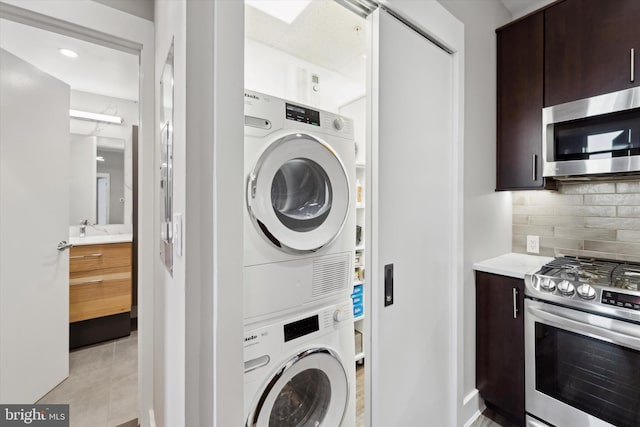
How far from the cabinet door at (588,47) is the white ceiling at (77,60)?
3.09m

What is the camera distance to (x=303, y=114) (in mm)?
1295

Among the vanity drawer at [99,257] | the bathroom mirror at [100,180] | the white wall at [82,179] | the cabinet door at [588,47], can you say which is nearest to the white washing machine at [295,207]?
the cabinet door at [588,47]

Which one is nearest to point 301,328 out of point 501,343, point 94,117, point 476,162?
point 501,343

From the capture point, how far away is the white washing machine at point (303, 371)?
43.8 inches

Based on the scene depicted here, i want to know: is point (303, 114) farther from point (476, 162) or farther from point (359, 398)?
point (359, 398)

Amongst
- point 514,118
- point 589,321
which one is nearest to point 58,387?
point 589,321

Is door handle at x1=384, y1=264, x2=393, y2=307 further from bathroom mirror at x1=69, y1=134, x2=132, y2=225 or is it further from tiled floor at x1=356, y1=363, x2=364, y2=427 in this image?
bathroom mirror at x1=69, y1=134, x2=132, y2=225

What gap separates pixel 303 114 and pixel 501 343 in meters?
1.68

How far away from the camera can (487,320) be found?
1.69 m

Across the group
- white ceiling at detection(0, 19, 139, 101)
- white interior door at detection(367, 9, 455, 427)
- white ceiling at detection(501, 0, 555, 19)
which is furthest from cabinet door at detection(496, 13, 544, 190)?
white ceiling at detection(0, 19, 139, 101)

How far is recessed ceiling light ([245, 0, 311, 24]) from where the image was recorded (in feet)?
5.31

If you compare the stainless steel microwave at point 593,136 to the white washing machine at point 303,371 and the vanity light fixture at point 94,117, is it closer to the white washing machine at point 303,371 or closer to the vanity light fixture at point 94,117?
the white washing machine at point 303,371

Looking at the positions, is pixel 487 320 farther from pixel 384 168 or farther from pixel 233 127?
pixel 233 127

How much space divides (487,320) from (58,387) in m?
2.99
